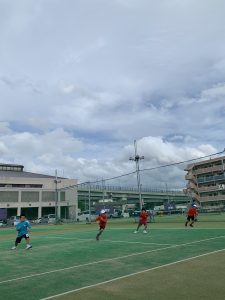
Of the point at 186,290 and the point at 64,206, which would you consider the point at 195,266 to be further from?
the point at 64,206

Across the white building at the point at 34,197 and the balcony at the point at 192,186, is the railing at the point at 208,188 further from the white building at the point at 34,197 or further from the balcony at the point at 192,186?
the white building at the point at 34,197

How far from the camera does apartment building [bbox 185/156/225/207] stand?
8669 cm

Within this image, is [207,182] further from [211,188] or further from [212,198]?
[212,198]

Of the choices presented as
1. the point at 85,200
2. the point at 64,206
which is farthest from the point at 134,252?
the point at 85,200

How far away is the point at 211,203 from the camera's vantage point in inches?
3519

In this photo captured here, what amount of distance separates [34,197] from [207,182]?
Answer: 46504mm

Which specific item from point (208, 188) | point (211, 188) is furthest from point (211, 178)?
point (211, 188)

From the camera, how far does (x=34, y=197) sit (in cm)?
9831

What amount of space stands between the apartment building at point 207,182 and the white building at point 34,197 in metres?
32.6

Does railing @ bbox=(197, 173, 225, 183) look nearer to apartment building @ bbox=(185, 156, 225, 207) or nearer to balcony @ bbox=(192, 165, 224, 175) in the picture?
apartment building @ bbox=(185, 156, 225, 207)

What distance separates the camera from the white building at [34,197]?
9462cm

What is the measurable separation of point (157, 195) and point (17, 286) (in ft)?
393

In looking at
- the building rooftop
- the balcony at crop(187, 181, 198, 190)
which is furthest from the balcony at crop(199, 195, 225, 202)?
the building rooftop

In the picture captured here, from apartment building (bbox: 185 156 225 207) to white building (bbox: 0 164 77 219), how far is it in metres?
32.6
